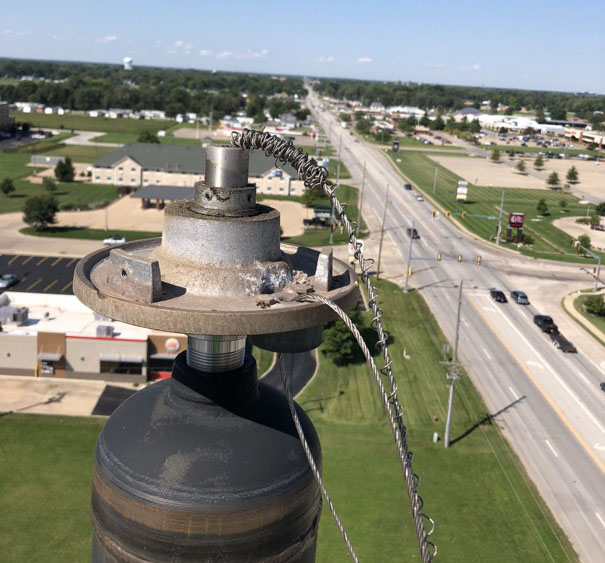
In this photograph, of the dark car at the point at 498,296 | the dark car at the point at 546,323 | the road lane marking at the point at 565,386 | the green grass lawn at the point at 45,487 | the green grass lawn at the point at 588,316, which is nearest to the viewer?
the green grass lawn at the point at 45,487

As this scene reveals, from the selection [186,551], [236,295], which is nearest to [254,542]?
[186,551]

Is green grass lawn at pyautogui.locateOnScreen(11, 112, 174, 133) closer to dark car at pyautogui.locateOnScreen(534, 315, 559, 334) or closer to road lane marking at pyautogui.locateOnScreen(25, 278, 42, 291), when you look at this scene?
road lane marking at pyautogui.locateOnScreen(25, 278, 42, 291)

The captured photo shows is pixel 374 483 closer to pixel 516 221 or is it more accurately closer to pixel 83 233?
pixel 83 233

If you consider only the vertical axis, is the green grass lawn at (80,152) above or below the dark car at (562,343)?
above

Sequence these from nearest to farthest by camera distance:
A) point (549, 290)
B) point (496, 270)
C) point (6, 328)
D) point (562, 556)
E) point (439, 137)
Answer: point (562, 556), point (6, 328), point (549, 290), point (496, 270), point (439, 137)

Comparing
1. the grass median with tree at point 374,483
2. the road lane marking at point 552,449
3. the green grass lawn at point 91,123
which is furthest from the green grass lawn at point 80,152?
the road lane marking at point 552,449

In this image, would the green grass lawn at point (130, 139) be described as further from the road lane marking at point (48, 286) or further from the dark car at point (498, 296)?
the dark car at point (498, 296)

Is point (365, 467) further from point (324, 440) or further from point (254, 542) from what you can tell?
point (254, 542)
